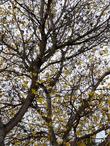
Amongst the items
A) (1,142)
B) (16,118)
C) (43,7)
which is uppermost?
(43,7)

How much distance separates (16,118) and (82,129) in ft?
11.1

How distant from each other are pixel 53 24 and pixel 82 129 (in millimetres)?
3955

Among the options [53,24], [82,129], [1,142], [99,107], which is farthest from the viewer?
[82,129]

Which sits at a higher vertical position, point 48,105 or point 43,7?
point 43,7

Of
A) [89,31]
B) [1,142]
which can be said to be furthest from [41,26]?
[1,142]

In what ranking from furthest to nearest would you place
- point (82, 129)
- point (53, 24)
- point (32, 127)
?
point (32, 127), point (82, 129), point (53, 24)

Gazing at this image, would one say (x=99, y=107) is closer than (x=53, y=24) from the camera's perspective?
Yes

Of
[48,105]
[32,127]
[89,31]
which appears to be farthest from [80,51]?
[32,127]

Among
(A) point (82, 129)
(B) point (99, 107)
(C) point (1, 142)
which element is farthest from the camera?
(A) point (82, 129)

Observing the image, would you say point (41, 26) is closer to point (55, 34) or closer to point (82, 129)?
point (55, 34)

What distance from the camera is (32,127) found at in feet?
47.0

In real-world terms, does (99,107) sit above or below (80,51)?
below

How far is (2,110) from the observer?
13.6 meters

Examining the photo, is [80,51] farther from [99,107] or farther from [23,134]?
[23,134]
